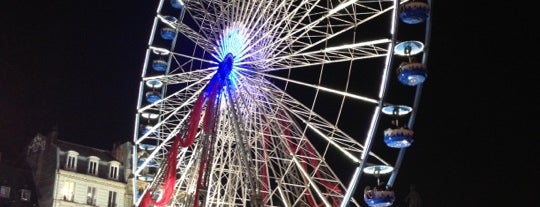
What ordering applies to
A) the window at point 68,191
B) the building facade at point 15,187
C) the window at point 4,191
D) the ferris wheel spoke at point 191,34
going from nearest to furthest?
the ferris wheel spoke at point 191,34 → the window at point 4,191 → the building facade at point 15,187 → the window at point 68,191

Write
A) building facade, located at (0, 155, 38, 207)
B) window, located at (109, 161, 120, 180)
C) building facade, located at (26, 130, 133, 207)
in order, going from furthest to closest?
window, located at (109, 161, 120, 180) < building facade, located at (26, 130, 133, 207) < building facade, located at (0, 155, 38, 207)

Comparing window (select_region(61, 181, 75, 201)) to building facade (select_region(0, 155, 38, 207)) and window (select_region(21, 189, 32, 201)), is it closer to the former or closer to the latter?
building facade (select_region(0, 155, 38, 207))

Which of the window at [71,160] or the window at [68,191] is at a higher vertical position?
the window at [71,160]

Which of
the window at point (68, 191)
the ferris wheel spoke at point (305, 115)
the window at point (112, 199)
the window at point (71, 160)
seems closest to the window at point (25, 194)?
the window at point (68, 191)

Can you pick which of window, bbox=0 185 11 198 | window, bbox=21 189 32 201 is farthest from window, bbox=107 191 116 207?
window, bbox=0 185 11 198

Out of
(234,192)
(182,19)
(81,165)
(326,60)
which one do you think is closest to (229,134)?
(234,192)

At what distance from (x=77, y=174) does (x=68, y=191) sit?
53.0 inches

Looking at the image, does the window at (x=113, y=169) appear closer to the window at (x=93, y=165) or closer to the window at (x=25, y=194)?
the window at (x=93, y=165)

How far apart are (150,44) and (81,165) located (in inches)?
917

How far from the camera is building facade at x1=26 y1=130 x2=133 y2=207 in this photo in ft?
165

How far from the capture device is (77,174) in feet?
166

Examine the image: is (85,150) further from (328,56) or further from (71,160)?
(328,56)

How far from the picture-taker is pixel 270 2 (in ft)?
88.2

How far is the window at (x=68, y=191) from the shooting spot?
50.0 m
